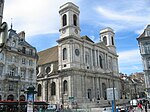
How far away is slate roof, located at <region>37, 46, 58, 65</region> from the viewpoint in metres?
57.0

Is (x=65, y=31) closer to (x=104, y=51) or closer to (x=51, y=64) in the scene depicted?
(x=51, y=64)

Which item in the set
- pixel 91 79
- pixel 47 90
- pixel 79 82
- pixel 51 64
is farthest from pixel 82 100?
pixel 51 64

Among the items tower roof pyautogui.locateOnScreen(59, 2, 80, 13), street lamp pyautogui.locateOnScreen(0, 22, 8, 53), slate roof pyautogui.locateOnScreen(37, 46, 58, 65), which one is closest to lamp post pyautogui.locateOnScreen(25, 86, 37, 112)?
street lamp pyautogui.locateOnScreen(0, 22, 8, 53)

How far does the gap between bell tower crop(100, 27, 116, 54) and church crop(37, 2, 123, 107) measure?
23.6 ft

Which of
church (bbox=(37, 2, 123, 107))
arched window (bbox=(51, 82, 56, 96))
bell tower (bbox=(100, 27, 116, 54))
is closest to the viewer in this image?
church (bbox=(37, 2, 123, 107))

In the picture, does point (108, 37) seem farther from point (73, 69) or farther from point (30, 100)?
point (30, 100)

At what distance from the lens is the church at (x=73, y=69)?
46094mm

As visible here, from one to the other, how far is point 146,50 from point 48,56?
29052 mm

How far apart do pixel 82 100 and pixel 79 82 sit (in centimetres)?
432

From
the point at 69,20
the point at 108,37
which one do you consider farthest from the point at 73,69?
→ the point at 108,37

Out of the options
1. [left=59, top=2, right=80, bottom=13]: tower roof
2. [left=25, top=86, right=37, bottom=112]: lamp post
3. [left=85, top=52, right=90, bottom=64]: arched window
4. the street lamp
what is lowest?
[left=25, top=86, right=37, bottom=112]: lamp post

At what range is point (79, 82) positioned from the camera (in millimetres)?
46531

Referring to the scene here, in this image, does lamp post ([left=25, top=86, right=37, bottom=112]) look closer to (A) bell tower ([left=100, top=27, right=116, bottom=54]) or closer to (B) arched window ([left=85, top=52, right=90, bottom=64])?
(B) arched window ([left=85, top=52, right=90, bottom=64])

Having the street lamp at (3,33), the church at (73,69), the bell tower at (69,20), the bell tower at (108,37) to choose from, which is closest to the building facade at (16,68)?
the church at (73,69)
